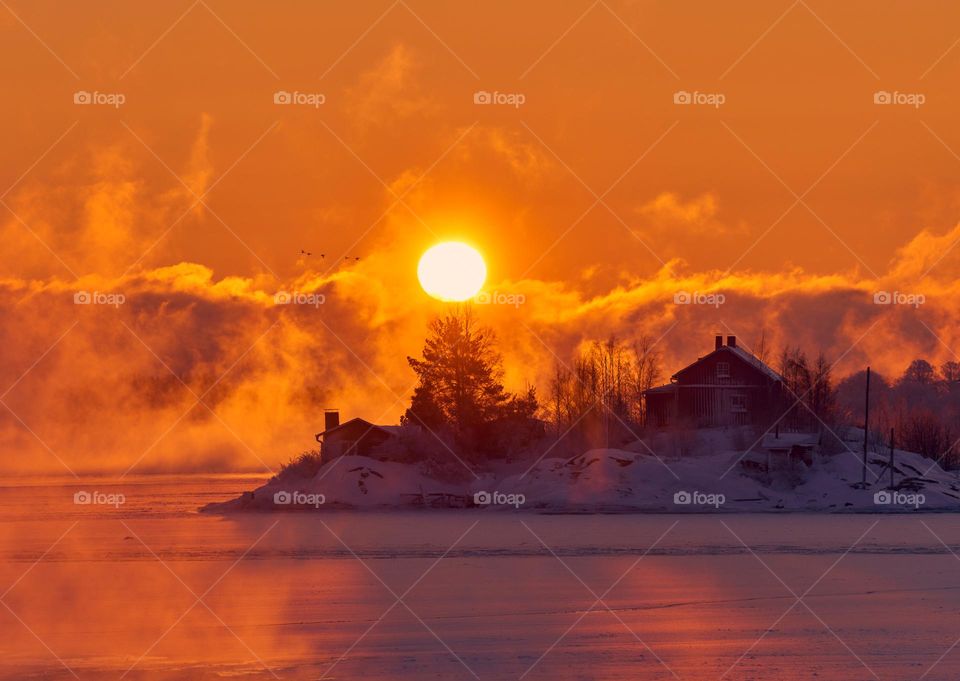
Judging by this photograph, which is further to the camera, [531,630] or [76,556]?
[76,556]

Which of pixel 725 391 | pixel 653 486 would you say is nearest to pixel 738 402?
pixel 725 391

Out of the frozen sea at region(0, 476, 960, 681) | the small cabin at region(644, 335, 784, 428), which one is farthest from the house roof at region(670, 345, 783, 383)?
the frozen sea at region(0, 476, 960, 681)

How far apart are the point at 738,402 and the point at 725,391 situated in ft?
4.28

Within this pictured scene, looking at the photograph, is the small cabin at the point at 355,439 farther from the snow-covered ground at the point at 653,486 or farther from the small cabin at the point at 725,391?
the small cabin at the point at 725,391

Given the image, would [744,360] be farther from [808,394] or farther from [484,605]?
[484,605]

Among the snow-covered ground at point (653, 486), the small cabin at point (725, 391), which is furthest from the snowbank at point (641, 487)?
the small cabin at point (725, 391)

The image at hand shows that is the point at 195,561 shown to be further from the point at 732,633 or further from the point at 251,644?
the point at 732,633

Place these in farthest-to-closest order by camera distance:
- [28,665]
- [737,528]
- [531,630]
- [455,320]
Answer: [455,320] < [737,528] < [531,630] < [28,665]

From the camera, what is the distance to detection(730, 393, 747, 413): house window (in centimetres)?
11031

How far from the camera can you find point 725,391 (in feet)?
363

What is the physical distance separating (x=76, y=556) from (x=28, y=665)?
24.6 metres

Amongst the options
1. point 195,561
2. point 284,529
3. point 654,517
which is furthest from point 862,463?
point 195,561

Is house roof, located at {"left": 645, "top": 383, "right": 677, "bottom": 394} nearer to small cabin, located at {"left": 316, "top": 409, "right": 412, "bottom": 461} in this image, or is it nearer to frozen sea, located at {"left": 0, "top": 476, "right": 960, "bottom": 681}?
small cabin, located at {"left": 316, "top": 409, "right": 412, "bottom": 461}

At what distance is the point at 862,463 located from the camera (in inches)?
3708
